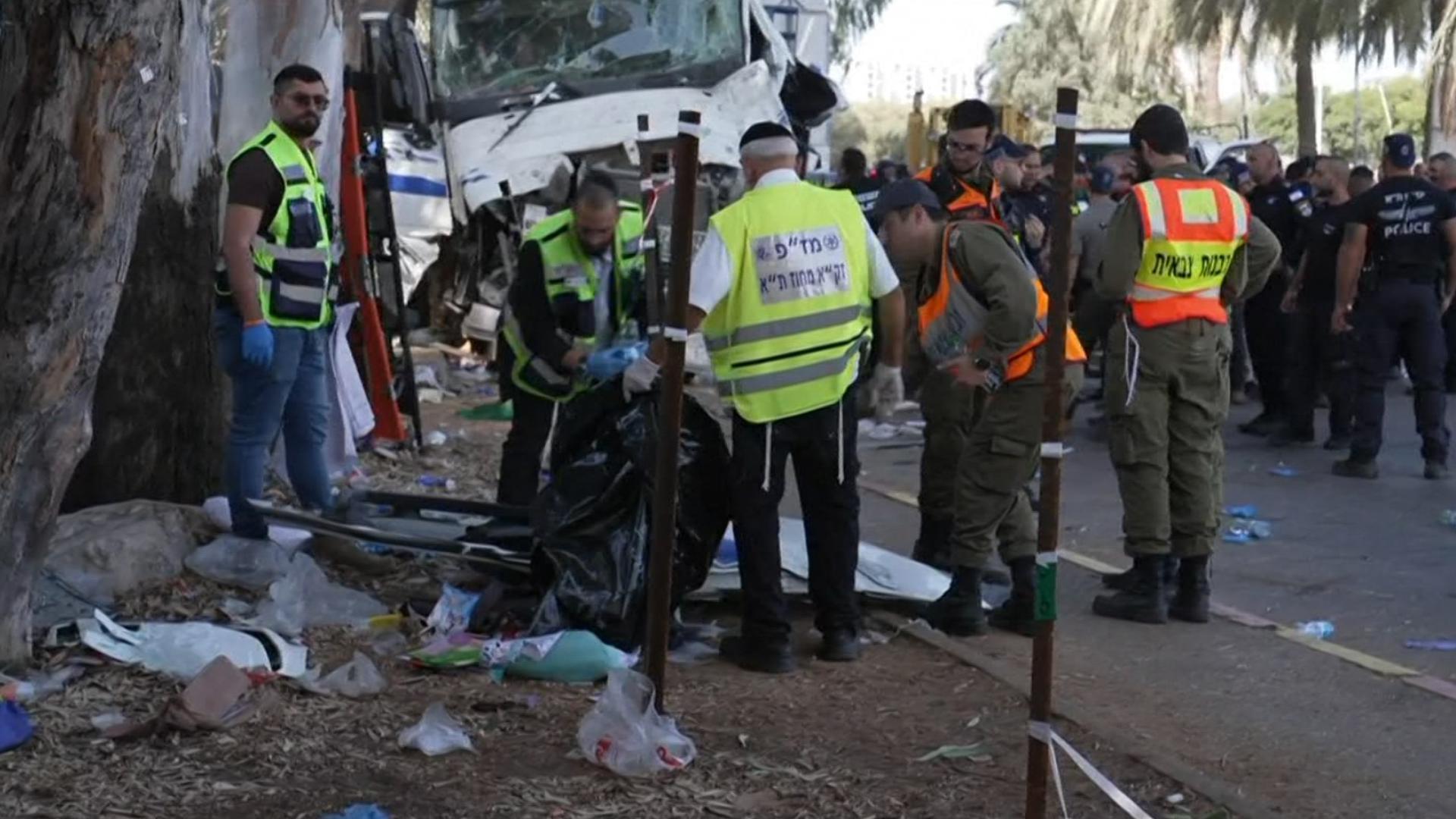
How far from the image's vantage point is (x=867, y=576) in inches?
277

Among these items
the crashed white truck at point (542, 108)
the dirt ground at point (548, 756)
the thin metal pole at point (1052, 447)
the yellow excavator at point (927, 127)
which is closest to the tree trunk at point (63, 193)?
the dirt ground at point (548, 756)

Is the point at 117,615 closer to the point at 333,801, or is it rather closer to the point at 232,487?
the point at 232,487

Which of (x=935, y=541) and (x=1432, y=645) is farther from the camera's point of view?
(x=935, y=541)

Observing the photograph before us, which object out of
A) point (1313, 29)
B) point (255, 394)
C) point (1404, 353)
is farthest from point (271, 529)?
point (1313, 29)

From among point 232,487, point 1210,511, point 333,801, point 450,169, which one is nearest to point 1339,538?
point 1210,511

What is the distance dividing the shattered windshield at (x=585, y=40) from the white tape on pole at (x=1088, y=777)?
10.6 meters

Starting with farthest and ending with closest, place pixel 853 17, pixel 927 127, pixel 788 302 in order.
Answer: pixel 853 17
pixel 927 127
pixel 788 302

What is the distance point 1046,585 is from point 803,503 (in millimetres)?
2197

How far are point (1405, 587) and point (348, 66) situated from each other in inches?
247

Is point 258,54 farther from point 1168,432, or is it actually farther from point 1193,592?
point 1193,592

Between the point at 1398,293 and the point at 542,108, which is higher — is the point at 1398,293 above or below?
below

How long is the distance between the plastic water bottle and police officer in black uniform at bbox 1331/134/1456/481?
3702 millimetres

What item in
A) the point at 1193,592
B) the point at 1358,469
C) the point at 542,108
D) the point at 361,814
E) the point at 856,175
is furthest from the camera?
the point at 856,175

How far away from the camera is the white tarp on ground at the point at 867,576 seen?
6.87 m
